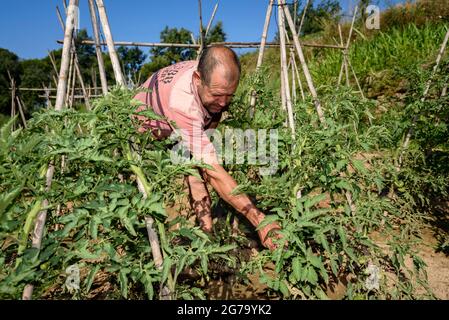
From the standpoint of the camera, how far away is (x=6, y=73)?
26.9m

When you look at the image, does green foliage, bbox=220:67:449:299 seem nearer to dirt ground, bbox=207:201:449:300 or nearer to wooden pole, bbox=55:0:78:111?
dirt ground, bbox=207:201:449:300

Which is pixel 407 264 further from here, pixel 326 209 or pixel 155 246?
pixel 155 246

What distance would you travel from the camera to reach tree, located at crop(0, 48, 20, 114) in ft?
83.8

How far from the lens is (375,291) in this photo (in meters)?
1.60

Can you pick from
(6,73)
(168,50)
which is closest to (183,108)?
(168,50)

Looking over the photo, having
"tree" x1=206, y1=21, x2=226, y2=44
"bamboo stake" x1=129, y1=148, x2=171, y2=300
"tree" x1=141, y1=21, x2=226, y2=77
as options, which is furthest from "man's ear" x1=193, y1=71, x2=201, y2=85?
"tree" x1=206, y1=21, x2=226, y2=44

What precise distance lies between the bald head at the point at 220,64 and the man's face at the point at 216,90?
0.05ft

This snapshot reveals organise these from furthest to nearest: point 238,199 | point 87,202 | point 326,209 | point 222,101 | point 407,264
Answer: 1. point 407,264
2. point 222,101
3. point 238,199
4. point 326,209
5. point 87,202

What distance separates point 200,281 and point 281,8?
1.83m

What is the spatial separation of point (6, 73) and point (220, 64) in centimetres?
3189

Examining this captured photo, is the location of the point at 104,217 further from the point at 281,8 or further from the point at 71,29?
the point at 281,8

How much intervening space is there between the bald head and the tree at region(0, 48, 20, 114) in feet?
92.6

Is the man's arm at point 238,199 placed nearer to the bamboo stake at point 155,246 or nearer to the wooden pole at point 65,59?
the bamboo stake at point 155,246
